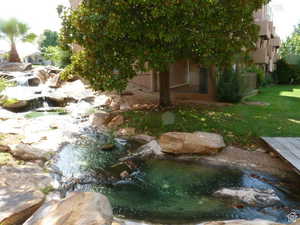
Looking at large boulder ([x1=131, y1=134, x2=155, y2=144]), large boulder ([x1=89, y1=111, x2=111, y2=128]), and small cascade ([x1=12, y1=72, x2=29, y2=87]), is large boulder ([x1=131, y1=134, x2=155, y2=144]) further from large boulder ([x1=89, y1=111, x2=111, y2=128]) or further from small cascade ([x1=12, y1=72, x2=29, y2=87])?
small cascade ([x1=12, y1=72, x2=29, y2=87])

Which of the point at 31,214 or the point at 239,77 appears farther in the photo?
the point at 239,77

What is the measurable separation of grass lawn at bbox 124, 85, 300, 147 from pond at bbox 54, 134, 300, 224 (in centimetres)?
174

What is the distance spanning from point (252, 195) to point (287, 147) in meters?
2.31

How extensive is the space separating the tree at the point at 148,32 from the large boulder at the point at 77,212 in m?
5.22

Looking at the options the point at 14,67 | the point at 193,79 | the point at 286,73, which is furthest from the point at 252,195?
the point at 286,73

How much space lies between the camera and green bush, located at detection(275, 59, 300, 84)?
84.1 ft

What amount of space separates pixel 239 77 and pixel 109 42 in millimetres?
6927

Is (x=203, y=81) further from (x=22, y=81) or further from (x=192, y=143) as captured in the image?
(x=22, y=81)

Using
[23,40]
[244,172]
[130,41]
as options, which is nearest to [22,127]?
[130,41]

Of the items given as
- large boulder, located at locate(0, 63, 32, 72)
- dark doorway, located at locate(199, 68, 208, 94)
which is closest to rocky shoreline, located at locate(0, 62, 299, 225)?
dark doorway, located at locate(199, 68, 208, 94)

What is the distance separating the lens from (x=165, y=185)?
17.9ft

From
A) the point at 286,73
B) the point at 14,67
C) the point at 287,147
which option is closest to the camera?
the point at 287,147

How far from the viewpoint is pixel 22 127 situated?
909 centimetres

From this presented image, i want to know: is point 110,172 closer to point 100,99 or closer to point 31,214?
point 31,214
